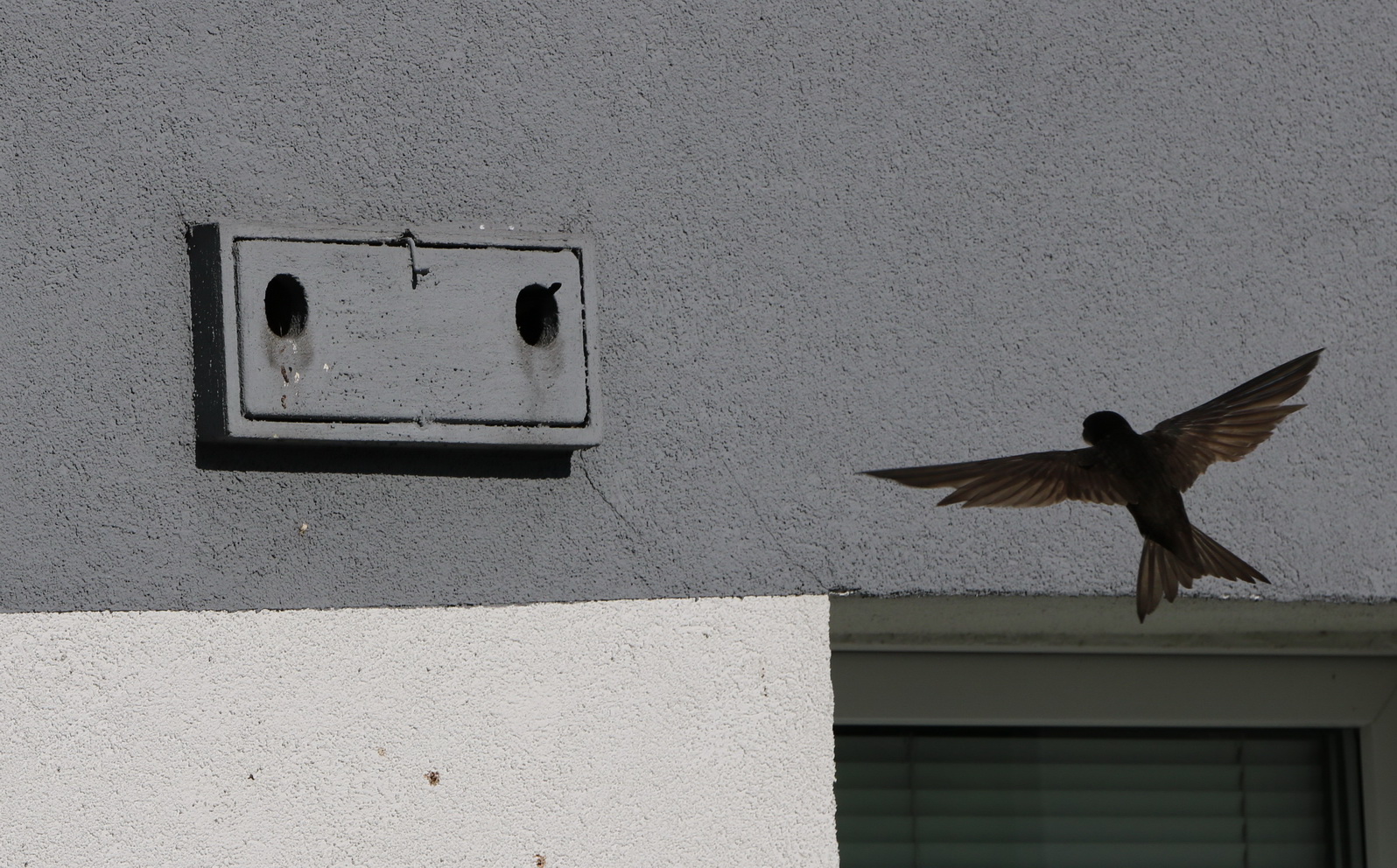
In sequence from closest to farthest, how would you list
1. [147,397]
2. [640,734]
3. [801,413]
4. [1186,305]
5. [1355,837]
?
Result: 1. [147,397]
2. [640,734]
3. [801,413]
4. [1186,305]
5. [1355,837]

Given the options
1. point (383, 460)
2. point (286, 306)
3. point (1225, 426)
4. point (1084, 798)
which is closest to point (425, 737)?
point (383, 460)

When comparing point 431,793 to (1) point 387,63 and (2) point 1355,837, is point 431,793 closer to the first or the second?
(1) point 387,63

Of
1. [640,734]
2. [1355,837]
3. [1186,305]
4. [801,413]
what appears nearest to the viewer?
[640,734]

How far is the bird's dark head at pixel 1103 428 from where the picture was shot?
207 cm

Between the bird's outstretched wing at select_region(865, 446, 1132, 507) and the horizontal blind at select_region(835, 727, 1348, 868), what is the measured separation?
0.75m

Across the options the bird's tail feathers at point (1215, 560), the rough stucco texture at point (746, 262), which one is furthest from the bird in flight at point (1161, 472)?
the rough stucco texture at point (746, 262)

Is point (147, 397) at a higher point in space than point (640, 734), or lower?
higher

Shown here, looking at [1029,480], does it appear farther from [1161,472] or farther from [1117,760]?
[1117,760]

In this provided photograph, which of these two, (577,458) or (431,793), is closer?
(431,793)

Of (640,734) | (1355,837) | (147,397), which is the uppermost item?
(147,397)

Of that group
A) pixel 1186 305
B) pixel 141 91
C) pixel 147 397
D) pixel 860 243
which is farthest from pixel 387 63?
pixel 1186 305

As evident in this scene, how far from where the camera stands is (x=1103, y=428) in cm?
208

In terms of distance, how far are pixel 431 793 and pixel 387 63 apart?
0.86 metres

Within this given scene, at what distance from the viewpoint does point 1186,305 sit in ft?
7.73
